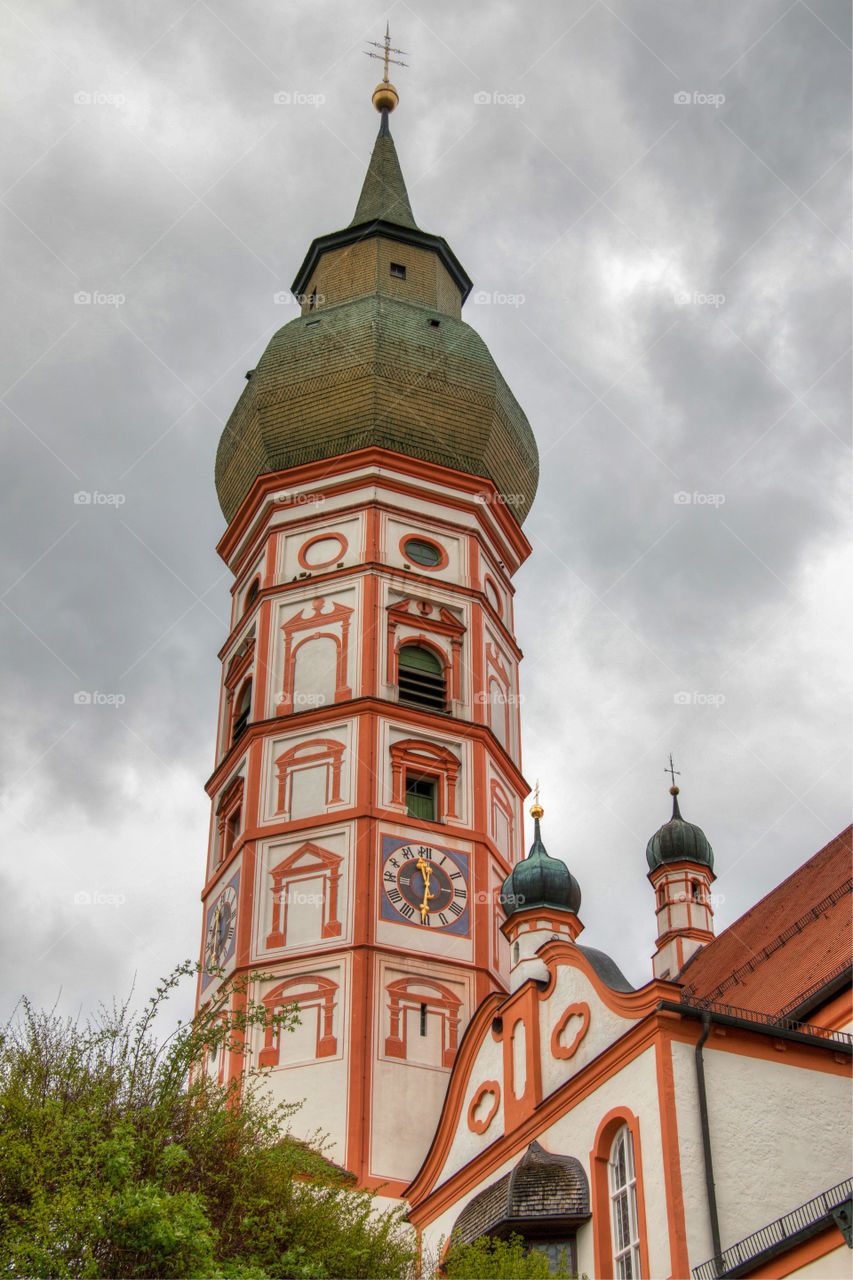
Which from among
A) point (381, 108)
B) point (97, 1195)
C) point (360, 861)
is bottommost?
point (97, 1195)

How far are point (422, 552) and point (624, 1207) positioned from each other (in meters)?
17.0

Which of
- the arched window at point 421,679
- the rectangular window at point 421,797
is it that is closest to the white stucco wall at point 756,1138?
the rectangular window at point 421,797

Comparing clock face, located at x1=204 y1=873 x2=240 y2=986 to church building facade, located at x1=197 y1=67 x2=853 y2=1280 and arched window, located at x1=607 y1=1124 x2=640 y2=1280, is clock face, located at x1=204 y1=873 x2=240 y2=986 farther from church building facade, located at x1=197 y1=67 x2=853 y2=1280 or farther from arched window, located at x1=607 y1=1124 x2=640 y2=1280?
arched window, located at x1=607 y1=1124 x2=640 y2=1280

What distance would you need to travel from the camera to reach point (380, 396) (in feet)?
120

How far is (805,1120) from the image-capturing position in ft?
65.3

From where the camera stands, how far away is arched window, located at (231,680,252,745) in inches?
1342

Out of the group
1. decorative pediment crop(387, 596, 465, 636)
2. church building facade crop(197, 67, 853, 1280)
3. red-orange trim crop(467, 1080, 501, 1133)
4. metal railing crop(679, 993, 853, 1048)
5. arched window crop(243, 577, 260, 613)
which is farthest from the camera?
arched window crop(243, 577, 260, 613)

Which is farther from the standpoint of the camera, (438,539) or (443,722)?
(438,539)

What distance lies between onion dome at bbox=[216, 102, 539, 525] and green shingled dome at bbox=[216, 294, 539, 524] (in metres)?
0.02

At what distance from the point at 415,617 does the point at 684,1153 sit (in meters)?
16.0

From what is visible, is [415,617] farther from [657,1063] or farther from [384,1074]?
[657,1063]

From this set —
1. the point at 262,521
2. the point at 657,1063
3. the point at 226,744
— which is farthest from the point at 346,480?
the point at 657,1063
